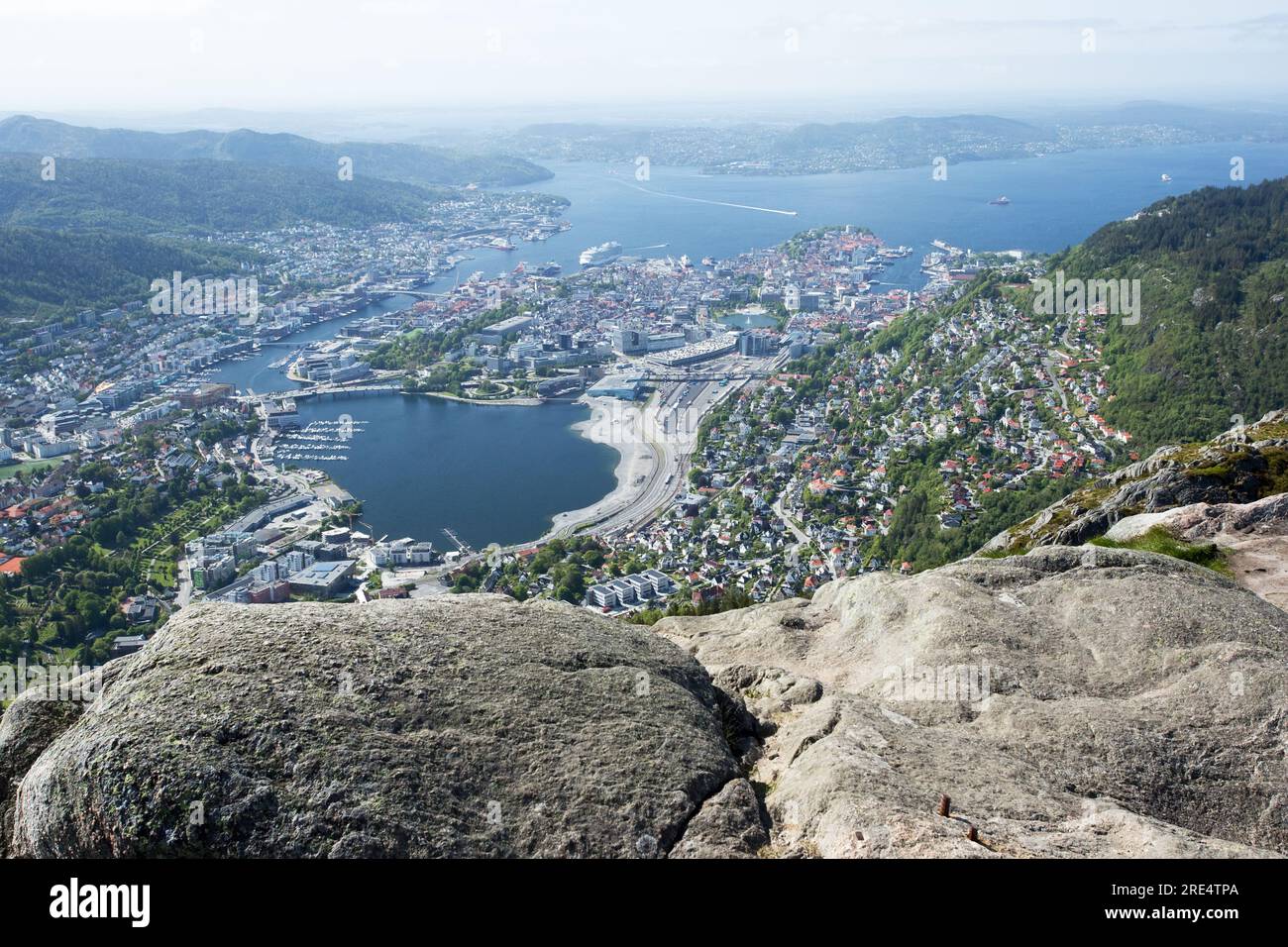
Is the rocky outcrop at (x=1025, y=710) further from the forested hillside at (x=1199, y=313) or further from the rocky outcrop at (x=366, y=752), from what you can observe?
the forested hillside at (x=1199, y=313)

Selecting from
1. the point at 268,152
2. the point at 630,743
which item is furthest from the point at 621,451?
the point at 268,152

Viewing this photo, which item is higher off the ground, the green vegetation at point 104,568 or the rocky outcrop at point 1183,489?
the rocky outcrop at point 1183,489

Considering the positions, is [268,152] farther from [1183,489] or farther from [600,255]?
[1183,489]

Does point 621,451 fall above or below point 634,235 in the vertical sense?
below

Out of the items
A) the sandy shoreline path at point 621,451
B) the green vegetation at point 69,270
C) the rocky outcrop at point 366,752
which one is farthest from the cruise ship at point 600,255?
the rocky outcrop at point 366,752

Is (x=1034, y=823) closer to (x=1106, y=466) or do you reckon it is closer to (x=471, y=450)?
(x=1106, y=466)

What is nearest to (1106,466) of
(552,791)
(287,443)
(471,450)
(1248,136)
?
(471,450)
